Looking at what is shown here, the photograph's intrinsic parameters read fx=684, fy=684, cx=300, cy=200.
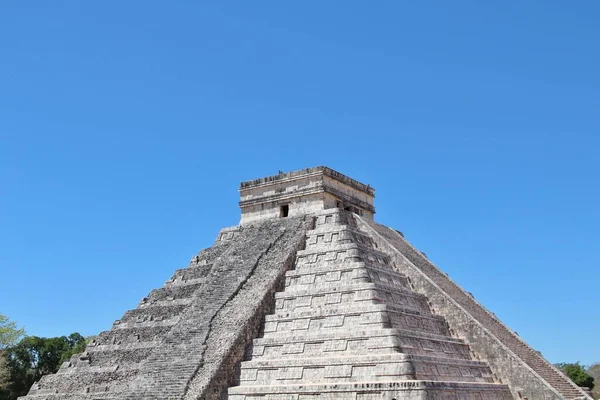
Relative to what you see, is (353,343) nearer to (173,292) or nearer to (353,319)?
(353,319)

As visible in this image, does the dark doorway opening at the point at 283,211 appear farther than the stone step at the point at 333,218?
Yes

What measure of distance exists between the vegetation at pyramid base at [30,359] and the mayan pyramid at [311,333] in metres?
16.2

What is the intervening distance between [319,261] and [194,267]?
4.92m

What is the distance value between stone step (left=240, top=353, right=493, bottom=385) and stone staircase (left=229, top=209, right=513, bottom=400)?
22 millimetres

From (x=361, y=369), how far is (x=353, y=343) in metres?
0.78

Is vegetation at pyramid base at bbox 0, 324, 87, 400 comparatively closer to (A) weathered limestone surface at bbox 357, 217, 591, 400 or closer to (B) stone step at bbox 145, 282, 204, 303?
(B) stone step at bbox 145, 282, 204, 303

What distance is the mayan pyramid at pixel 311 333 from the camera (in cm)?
1538

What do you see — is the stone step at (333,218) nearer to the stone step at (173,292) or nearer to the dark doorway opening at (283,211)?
the dark doorway opening at (283,211)

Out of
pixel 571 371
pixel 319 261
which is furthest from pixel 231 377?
pixel 571 371

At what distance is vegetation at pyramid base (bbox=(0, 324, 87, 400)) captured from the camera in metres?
33.9

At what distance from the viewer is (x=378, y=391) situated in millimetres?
14367

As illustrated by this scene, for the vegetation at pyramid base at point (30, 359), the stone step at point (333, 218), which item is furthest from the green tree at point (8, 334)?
the stone step at point (333, 218)

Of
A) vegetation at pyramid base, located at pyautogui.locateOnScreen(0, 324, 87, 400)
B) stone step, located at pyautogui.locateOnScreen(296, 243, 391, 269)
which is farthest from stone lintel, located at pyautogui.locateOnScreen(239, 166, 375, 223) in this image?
vegetation at pyramid base, located at pyautogui.locateOnScreen(0, 324, 87, 400)

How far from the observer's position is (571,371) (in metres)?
34.3
